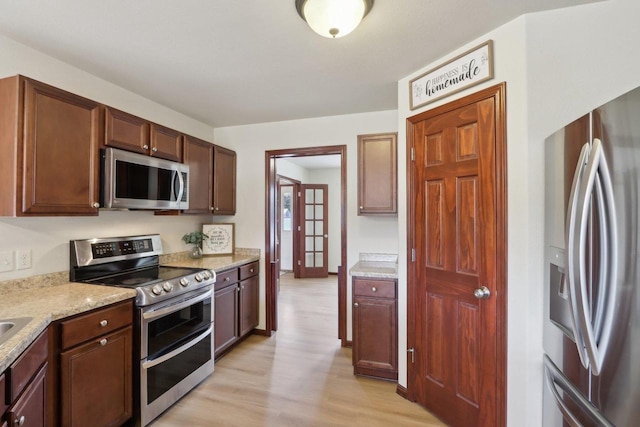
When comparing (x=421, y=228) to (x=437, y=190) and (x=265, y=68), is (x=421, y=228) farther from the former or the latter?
(x=265, y=68)

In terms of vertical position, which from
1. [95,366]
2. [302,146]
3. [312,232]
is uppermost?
[302,146]

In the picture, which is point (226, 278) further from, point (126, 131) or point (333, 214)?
point (333, 214)

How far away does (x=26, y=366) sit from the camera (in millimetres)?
1220

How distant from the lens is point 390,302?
2500 mm

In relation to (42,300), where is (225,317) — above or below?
below

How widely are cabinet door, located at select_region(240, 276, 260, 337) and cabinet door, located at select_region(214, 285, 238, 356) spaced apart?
0.11 metres

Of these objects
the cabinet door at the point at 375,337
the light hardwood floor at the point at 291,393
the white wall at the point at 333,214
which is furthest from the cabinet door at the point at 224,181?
the white wall at the point at 333,214

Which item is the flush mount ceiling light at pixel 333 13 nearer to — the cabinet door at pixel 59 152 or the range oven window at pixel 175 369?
the cabinet door at pixel 59 152

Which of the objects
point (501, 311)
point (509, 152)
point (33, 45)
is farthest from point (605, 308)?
point (33, 45)

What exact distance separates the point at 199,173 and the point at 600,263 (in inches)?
117

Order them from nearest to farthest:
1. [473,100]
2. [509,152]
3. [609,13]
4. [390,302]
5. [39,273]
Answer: [609,13] < [509,152] < [473,100] < [39,273] < [390,302]

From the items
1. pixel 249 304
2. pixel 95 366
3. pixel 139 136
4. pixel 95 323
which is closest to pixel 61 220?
pixel 139 136

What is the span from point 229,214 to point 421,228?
7.33 ft

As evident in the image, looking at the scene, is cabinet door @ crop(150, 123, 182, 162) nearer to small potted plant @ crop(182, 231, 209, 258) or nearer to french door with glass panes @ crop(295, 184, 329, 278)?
small potted plant @ crop(182, 231, 209, 258)
